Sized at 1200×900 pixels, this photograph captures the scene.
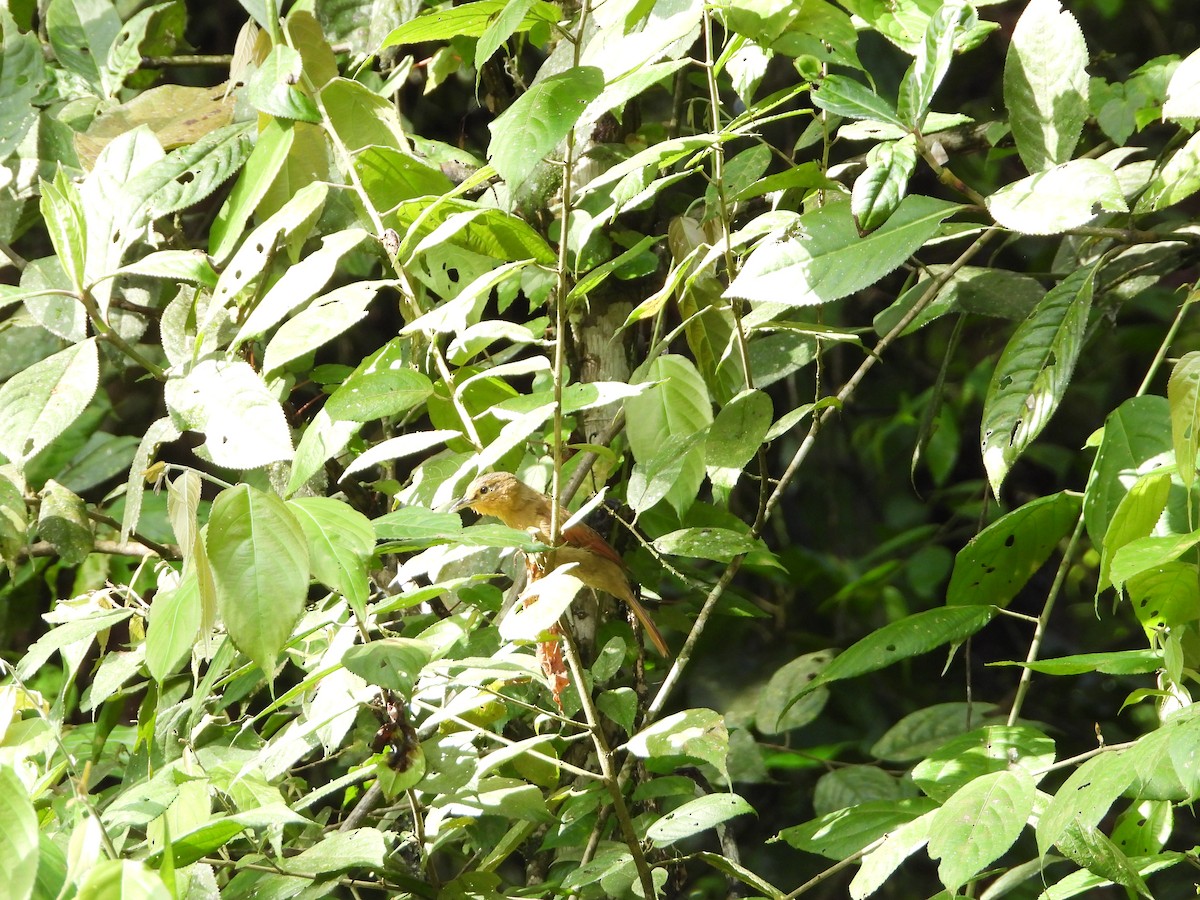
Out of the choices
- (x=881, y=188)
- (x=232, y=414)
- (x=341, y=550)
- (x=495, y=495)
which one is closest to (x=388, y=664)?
(x=341, y=550)

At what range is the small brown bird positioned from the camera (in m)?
1.05

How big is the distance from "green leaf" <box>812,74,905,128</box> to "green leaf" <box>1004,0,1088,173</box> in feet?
0.68

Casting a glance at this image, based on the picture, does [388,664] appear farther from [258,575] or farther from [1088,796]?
[1088,796]

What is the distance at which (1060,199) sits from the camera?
0.79 meters

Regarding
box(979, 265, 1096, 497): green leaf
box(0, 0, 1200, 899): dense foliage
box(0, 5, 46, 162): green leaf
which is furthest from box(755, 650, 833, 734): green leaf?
box(0, 5, 46, 162): green leaf

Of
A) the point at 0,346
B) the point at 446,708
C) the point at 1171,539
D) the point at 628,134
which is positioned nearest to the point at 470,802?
the point at 446,708

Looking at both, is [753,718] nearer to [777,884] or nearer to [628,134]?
[777,884]

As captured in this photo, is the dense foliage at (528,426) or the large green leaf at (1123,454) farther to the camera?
the large green leaf at (1123,454)

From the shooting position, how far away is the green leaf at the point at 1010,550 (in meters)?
1.06

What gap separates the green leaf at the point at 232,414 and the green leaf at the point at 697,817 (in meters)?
0.48

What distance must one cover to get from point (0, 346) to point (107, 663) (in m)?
0.67

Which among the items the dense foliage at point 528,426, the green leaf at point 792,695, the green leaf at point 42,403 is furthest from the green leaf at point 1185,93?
the green leaf at point 792,695

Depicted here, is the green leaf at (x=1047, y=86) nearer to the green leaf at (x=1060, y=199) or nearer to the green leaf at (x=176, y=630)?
the green leaf at (x=1060, y=199)

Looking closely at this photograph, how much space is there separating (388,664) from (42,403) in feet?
1.40
